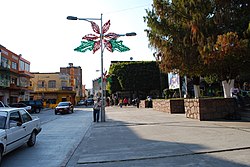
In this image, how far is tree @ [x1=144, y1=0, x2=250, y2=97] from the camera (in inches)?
494

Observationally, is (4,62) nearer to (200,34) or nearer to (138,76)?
(138,76)

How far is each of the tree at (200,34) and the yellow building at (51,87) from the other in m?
54.5

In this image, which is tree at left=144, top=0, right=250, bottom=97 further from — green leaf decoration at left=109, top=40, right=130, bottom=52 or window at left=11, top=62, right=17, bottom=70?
window at left=11, top=62, right=17, bottom=70

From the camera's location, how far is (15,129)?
7695 millimetres

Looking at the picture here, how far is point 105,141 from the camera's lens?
9961mm

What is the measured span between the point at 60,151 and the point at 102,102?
907 centimetres

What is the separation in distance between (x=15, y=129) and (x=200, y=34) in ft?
31.2

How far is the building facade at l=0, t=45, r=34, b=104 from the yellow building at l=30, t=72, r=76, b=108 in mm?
13348

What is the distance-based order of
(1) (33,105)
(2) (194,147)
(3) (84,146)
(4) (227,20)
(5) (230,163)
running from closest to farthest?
1. (5) (230,163)
2. (2) (194,147)
3. (3) (84,146)
4. (4) (227,20)
5. (1) (33,105)

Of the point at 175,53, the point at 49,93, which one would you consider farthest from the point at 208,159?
the point at 49,93

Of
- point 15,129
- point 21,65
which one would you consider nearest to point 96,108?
point 15,129

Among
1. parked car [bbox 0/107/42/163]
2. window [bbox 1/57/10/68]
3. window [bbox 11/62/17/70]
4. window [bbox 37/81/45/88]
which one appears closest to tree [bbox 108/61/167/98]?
window [bbox 11/62/17/70]

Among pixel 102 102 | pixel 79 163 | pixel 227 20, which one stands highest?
pixel 227 20

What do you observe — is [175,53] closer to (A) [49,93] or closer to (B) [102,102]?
(B) [102,102]
